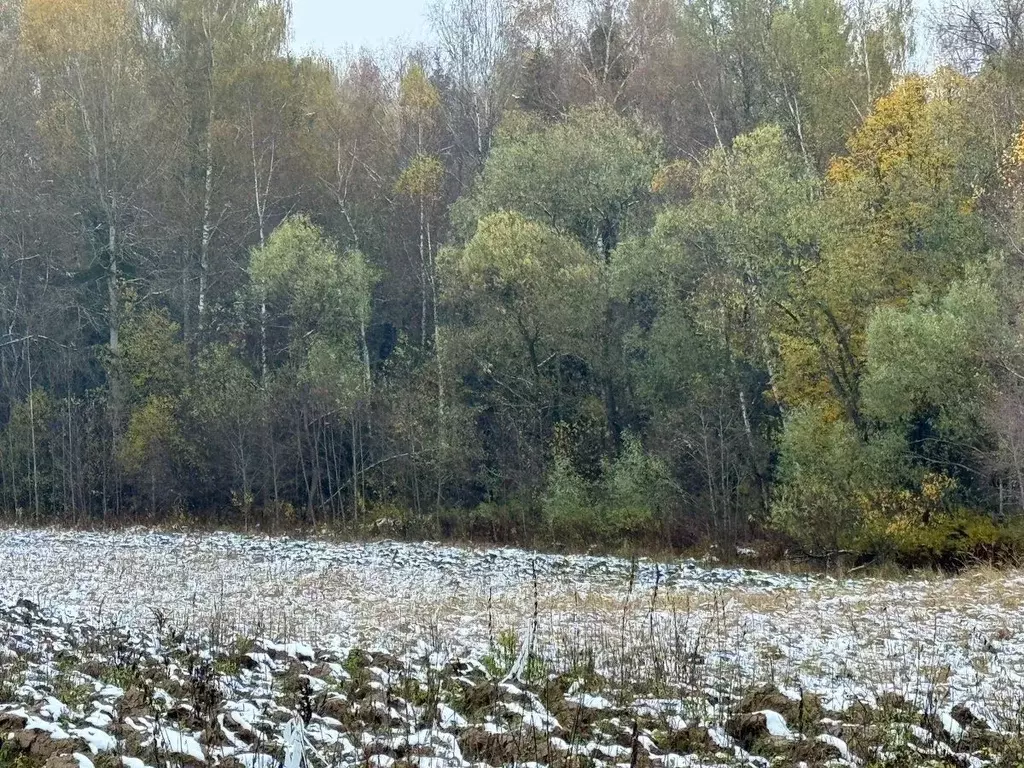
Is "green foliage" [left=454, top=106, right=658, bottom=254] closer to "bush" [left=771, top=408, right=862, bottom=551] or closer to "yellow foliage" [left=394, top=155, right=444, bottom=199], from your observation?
"yellow foliage" [left=394, top=155, right=444, bottom=199]

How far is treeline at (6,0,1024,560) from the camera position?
30.7 m

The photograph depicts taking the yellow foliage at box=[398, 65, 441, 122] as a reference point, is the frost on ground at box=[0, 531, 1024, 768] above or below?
below

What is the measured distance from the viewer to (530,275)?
37.4m

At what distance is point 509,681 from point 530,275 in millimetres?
28956

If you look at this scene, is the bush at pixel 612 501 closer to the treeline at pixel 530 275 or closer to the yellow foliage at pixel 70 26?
the treeline at pixel 530 275

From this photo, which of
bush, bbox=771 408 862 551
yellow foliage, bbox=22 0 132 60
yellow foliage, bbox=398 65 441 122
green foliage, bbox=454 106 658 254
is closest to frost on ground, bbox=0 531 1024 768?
bush, bbox=771 408 862 551

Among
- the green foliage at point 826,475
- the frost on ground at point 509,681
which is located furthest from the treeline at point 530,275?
the frost on ground at point 509,681

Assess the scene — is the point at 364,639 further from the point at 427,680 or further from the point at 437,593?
the point at 437,593

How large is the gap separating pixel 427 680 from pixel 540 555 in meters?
18.8

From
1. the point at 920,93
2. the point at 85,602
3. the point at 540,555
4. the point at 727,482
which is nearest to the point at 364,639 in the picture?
the point at 85,602

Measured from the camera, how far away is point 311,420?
4091 centimetres

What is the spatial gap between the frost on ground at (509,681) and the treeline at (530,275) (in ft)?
45.4

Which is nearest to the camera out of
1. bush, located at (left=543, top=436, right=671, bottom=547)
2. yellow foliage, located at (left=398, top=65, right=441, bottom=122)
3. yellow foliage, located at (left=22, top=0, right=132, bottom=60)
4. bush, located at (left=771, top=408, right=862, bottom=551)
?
bush, located at (left=771, top=408, right=862, bottom=551)

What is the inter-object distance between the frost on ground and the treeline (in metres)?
13.8
